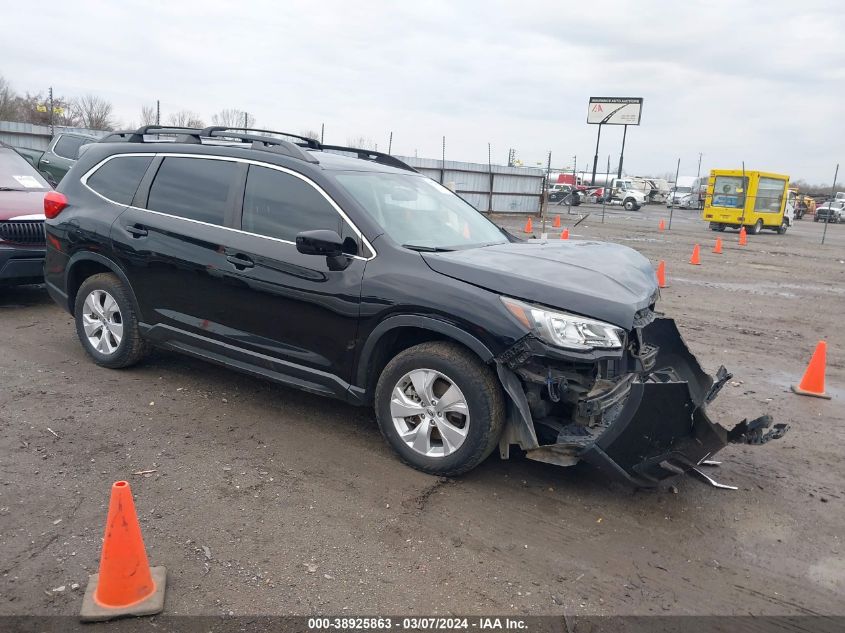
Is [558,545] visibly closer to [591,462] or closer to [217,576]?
[591,462]

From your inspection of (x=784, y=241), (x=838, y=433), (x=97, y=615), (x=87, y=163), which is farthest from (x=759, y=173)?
(x=97, y=615)

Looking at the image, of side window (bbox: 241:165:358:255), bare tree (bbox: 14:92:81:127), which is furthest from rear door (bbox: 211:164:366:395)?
bare tree (bbox: 14:92:81:127)

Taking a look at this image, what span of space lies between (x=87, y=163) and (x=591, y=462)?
15.8ft

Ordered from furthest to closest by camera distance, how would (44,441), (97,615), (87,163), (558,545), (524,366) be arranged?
(87,163) → (44,441) → (524,366) → (558,545) → (97,615)

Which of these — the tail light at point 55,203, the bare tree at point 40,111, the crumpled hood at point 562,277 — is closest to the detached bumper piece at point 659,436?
the crumpled hood at point 562,277

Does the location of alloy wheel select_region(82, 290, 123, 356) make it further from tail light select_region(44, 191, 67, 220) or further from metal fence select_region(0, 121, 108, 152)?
metal fence select_region(0, 121, 108, 152)

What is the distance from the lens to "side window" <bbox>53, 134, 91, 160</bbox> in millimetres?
13477

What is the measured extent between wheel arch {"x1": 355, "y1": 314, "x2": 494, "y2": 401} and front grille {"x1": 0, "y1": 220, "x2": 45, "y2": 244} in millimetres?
5166

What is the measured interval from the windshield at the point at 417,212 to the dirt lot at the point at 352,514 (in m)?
1.41

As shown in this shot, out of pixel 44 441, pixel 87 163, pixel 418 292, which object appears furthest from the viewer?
pixel 87 163

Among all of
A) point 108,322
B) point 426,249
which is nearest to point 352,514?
point 426,249

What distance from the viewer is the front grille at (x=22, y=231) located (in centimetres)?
737

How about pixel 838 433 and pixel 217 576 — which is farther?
pixel 838 433

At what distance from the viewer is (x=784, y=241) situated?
2648 centimetres
